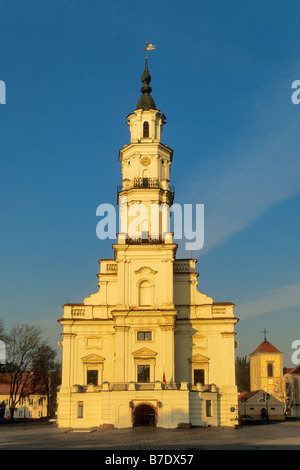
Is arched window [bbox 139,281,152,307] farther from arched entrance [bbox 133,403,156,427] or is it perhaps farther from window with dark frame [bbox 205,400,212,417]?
window with dark frame [bbox 205,400,212,417]

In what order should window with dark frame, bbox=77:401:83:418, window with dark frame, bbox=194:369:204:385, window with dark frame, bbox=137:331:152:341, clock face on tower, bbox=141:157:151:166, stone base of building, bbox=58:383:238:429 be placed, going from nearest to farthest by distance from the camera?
1. stone base of building, bbox=58:383:238:429
2. window with dark frame, bbox=77:401:83:418
3. window with dark frame, bbox=137:331:152:341
4. window with dark frame, bbox=194:369:204:385
5. clock face on tower, bbox=141:157:151:166

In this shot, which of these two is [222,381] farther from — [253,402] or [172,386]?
[253,402]

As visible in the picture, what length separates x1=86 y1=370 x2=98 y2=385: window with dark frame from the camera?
161 feet

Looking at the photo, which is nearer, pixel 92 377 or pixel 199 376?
pixel 199 376

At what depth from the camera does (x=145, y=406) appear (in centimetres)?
4497

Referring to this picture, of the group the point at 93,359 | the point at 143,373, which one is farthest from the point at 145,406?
the point at 93,359

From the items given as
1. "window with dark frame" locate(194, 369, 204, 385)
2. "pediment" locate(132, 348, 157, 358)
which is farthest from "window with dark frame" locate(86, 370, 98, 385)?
"window with dark frame" locate(194, 369, 204, 385)

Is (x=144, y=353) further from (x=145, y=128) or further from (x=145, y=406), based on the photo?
(x=145, y=128)

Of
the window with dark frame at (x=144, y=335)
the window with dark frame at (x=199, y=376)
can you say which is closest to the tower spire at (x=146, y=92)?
the window with dark frame at (x=144, y=335)

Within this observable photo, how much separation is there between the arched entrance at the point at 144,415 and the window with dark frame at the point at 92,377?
576cm

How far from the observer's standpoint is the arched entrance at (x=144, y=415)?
4475cm

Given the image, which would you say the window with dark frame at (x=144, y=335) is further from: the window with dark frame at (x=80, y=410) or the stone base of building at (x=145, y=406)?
the window with dark frame at (x=80, y=410)

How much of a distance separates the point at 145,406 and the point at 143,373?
3170 mm
